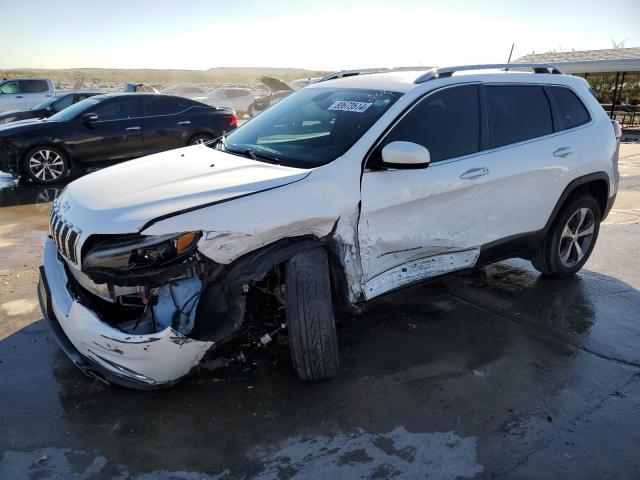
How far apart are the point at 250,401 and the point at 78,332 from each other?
39.8 inches

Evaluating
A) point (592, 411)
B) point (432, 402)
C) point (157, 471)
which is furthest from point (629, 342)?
point (157, 471)

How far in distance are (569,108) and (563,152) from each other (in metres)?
0.49

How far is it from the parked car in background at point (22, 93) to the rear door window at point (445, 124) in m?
18.5

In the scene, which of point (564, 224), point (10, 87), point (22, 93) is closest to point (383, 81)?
point (564, 224)

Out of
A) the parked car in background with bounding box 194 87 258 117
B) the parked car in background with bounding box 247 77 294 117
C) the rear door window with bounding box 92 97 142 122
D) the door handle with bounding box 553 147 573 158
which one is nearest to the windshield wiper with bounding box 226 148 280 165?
the door handle with bounding box 553 147 573 158

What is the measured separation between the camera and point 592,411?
116 inches

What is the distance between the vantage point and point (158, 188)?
9.80ft

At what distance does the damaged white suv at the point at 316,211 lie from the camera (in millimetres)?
2691

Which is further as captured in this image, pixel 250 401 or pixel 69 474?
pixel 250 401

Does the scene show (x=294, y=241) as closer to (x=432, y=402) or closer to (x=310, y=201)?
(x=310, y=201)

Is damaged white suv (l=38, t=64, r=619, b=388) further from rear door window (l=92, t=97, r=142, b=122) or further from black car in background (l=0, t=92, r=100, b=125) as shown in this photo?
black car in background (l=0, t=92, r=100, b=125)

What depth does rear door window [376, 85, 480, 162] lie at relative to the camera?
351cm

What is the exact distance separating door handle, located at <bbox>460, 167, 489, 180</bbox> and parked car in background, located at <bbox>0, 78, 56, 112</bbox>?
61.6 feet

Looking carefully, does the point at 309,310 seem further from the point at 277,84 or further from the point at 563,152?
the point at 277,84
